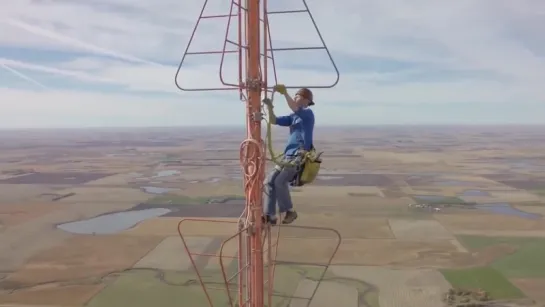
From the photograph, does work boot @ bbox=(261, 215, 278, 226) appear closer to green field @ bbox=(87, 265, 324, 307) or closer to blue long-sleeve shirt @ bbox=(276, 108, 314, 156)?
blue long-sleeve shirt @ bbox=(276, 108, 314, 156)

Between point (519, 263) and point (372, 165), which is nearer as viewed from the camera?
point (519, 263)

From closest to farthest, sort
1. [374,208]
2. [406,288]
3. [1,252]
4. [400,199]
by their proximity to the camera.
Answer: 1. [406,288]
2. [1,252]
3. [374,208]
4. [400,199]

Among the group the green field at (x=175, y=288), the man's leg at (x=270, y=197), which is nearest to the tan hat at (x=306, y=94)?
the man's leg at (x=270, y=197)

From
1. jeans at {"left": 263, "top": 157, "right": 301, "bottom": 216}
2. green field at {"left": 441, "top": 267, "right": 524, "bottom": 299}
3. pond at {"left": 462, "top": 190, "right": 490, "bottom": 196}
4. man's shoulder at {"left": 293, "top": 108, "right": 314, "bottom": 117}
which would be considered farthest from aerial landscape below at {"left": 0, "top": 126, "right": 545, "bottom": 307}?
man's shoulder at {"left": 293, "top": 108, "right": 314, "bottom": 117}

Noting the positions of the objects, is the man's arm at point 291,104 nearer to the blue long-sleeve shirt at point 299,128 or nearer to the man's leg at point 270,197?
the blue long-sleeve shirt at point 299,128

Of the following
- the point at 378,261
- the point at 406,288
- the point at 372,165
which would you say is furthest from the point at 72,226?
the point at 372,165

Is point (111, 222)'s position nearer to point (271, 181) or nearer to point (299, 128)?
point (271, 181)

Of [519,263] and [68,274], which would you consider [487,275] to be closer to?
[519,263]
